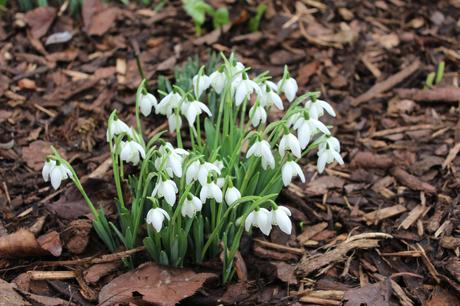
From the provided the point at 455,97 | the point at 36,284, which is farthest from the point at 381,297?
the point at 455,97

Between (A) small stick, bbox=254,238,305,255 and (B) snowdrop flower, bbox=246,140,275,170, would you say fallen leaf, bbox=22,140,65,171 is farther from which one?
(B) snowdrop flower, bbox=246,140,275,170

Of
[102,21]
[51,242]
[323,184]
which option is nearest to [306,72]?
[323,184]

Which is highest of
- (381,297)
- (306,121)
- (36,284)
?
(306,121)

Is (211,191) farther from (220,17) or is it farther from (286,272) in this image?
(220,17)

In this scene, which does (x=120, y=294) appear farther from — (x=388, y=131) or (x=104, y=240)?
(x=388, y=131)

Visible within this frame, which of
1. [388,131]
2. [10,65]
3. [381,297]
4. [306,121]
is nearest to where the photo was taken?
[306,121]

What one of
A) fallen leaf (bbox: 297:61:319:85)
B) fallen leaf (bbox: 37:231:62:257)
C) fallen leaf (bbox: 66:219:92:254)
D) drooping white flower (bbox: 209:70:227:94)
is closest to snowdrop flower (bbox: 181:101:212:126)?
drooping white flower (bbox: 209:70:227:94)

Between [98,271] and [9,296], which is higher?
[9,296]

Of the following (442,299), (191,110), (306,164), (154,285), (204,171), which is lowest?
(442,299)
